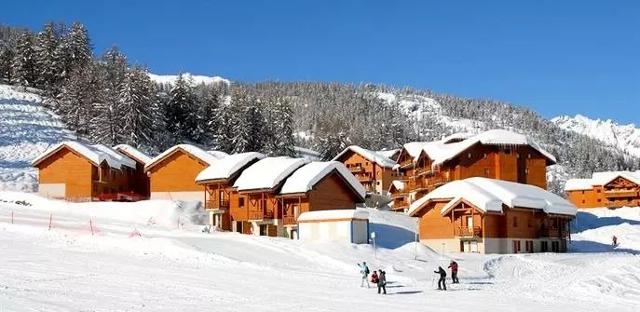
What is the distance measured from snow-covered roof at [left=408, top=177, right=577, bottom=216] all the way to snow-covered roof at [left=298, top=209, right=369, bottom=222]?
37.0 feet

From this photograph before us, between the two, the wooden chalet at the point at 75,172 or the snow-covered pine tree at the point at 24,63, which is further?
the snow-covered pine tree at the point at 24,63

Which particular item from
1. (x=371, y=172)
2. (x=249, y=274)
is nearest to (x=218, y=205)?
(x=249, y=274)

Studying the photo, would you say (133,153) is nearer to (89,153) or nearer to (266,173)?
(89,153)

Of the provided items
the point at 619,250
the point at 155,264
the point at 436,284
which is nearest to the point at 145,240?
the point at 155,264

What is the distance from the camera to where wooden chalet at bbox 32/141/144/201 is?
2847 inches

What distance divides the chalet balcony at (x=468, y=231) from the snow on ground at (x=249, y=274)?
3.66 m

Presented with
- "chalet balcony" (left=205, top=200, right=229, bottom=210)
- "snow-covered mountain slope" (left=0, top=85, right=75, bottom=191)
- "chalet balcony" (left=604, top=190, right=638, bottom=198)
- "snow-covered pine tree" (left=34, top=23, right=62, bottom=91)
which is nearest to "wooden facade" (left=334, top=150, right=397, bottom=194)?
"chalet balcony" (left=604, top=190, right=638, bottom=198)

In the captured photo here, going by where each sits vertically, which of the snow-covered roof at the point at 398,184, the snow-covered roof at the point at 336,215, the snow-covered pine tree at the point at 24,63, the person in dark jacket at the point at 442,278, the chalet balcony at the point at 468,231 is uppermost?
the snow-covered pine tree at the point at 24,63

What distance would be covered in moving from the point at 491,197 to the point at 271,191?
17.5 metres

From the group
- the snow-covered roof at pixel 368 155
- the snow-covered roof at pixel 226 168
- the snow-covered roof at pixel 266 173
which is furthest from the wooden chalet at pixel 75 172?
the snow-covered roof at pixel 368 155

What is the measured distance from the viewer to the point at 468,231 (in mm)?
61188

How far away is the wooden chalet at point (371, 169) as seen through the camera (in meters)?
111

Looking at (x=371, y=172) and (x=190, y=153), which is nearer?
(x=190, y=153)

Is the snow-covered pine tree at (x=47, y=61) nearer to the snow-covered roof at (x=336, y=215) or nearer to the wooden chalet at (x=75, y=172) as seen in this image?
the wooden chalet at (x=75, y=172)
